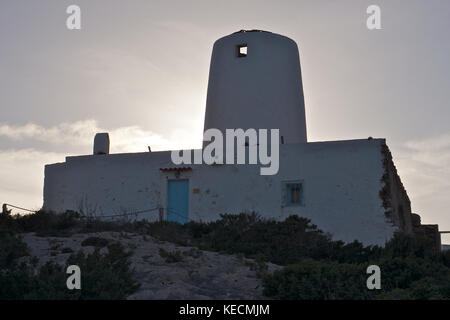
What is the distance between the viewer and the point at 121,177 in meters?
23.3

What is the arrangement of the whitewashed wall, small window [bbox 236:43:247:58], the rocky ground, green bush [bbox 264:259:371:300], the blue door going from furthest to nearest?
small window [bbox 236:43:247:58] → the blue door → the whitewashed wall → the rocky ground → green bush [bbox 264:259:371:300]

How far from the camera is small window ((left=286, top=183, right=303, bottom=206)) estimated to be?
2102 cm

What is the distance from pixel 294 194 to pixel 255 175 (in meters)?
1.44

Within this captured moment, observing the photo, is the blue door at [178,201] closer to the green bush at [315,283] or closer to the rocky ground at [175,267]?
the rocky ground at [175,267]

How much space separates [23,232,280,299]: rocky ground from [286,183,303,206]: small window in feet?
18.6

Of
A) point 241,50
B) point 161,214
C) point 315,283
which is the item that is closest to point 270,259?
point 315,283

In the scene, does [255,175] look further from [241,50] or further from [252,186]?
[241,50]

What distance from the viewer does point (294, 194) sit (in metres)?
21.2

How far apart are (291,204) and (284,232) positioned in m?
2.26

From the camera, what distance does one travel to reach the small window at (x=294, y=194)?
21.0 m

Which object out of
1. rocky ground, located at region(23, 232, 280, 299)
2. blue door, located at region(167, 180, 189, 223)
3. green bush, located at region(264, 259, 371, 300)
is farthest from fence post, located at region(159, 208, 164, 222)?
green bush, located at region(264, 259, 371, 300)

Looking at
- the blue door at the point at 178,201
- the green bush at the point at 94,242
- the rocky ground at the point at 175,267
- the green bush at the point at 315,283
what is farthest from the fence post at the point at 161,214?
the green bush at the point at 315,283

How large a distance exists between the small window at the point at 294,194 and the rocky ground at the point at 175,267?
5.67m

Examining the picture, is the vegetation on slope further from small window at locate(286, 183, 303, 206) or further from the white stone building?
the white stone building
